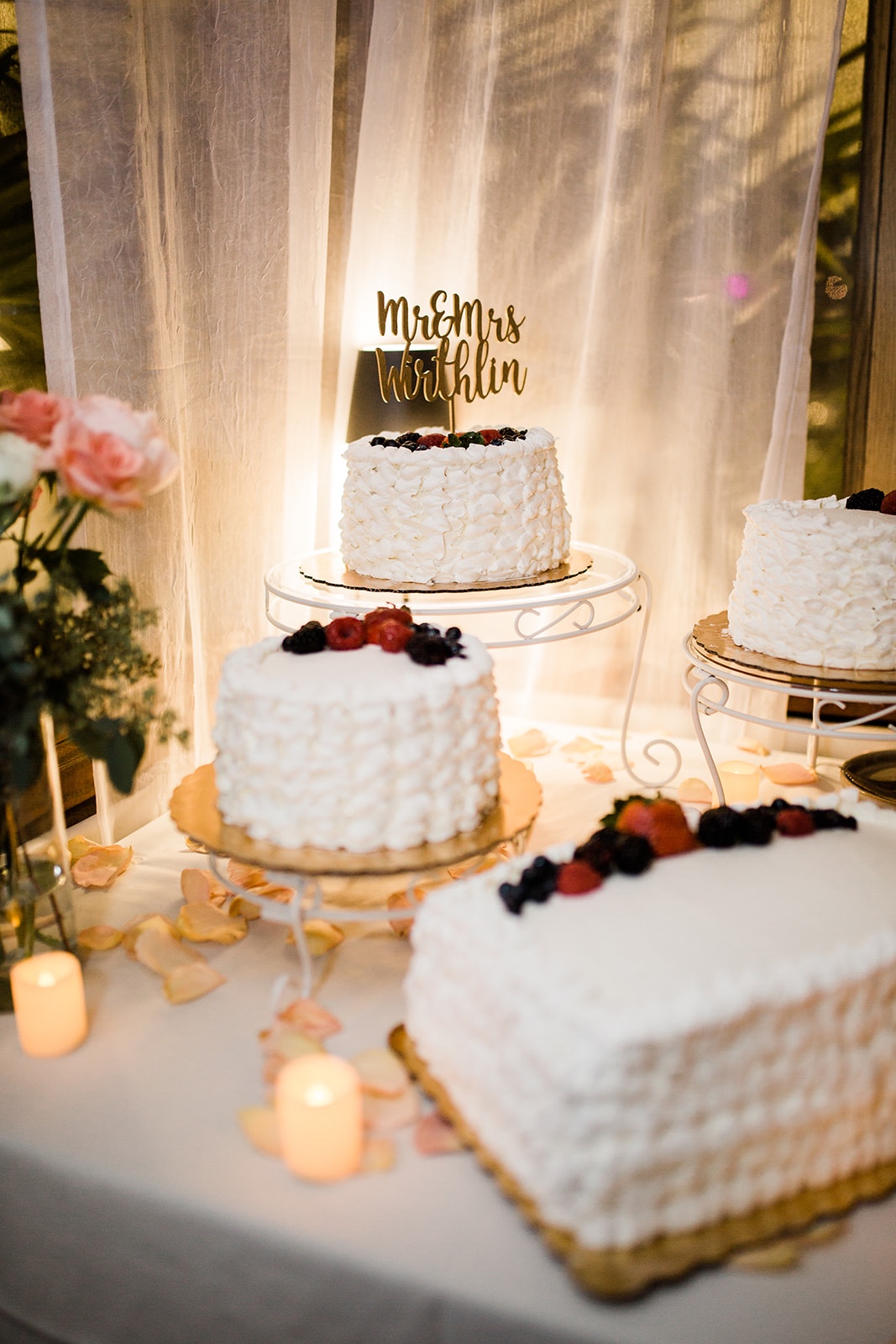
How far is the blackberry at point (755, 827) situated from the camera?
181 cm

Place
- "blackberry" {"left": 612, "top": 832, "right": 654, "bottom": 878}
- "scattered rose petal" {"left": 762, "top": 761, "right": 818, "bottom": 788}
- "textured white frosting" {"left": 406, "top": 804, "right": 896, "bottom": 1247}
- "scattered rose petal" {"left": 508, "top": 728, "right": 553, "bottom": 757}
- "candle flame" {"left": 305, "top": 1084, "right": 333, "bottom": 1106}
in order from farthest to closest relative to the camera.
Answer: "scattered rose petal" {"left": 508, "top": 728, "right": 553, "bottom": 757} → "scattered rose petal" {"left": 762, "top": 761, "right": 818, "bottom": 788} → "blackberry" {"left": 612, "top": 832, "right": 654, "bottom": 878} → "candle flame" {"left": 305, "top": 1084, "right": 333, "bottom": 1106} → "textured white frosting" {"left": 406, "top": 804, "right": 896, "bottom": 1247}

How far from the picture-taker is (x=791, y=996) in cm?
144

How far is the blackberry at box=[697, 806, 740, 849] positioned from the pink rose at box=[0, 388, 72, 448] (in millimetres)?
1289

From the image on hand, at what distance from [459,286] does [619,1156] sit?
2.75 meters

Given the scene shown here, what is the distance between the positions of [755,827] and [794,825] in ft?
0.30

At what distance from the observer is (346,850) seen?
1.94 metres

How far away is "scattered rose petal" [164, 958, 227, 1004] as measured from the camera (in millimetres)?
2150

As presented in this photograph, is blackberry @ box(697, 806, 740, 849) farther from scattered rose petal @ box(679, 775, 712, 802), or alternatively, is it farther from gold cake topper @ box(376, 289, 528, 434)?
gold cake topper @ box(376, 289, 528, 434)

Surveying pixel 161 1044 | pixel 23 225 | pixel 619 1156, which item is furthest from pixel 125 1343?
pixel 23 225

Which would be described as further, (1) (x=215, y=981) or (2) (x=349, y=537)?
(2) (x=349, y=537)

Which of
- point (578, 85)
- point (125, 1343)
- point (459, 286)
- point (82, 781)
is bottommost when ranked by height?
point (125, 1343)

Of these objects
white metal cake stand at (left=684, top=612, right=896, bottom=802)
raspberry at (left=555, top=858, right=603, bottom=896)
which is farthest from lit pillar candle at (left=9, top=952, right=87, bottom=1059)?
white metal cake stand at (left=684, top=612, right=896, bottom=802)

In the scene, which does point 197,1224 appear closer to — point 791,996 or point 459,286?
point 791,996

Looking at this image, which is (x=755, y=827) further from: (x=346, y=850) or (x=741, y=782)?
(x=741, y=782)
